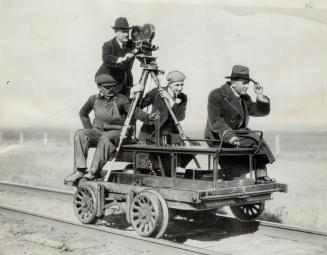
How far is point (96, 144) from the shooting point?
7473 millimetres

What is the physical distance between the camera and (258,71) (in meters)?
37.5

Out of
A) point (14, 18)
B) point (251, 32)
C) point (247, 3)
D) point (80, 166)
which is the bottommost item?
point (80, 166)

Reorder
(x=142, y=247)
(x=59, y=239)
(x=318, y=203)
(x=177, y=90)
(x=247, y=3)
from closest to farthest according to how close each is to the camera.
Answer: (x=142, y=247) → (x=59, y=239) → (x=177, y=90) → (x=247, y=3) → (x=318, y=203)

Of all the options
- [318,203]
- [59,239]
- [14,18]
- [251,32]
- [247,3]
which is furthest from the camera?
[251,32]

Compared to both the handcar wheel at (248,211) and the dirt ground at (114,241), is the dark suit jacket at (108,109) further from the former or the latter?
the handcar wheel at (248,211)

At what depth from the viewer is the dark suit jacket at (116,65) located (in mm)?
7562

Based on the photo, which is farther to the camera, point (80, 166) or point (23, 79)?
point (23, 79)

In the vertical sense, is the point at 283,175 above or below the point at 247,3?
below

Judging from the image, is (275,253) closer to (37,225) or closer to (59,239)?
(59,239)

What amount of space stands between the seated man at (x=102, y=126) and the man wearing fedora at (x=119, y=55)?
0.35 metres

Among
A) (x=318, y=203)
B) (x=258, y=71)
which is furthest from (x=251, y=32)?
(x=318, y=203)

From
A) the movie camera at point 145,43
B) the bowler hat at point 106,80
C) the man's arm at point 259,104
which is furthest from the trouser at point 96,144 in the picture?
the man's arm at point 259,104

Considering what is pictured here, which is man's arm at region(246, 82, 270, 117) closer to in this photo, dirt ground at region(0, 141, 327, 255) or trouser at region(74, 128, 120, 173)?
dirt ground at region(0, 141, 327, 255)

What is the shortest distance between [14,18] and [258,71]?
88.2 feet
